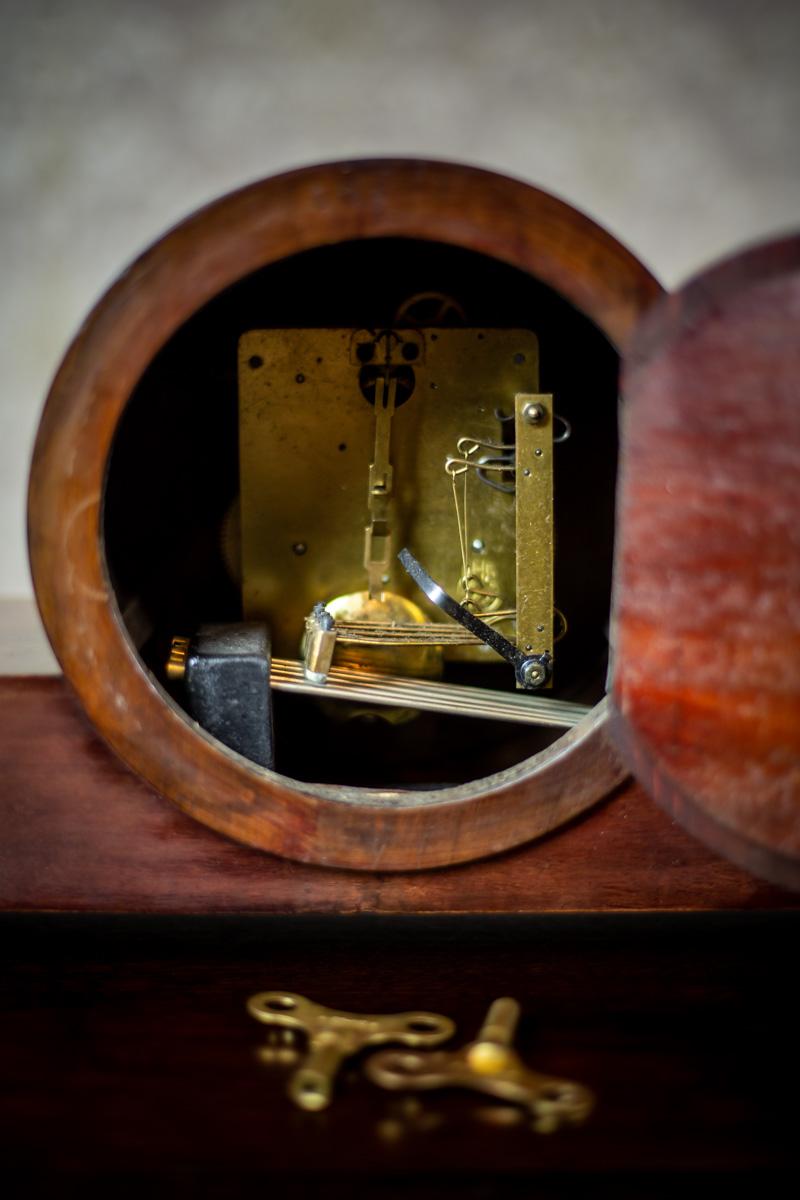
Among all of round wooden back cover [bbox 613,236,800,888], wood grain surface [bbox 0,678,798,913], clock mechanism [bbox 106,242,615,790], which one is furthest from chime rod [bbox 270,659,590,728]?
round wooden back cover [bbox 613,236,800,888]

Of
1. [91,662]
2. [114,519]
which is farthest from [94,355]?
[114,519]

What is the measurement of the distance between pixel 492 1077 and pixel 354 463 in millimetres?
504

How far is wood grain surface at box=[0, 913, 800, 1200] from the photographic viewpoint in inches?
22.6

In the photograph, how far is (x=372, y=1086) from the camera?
2.08ft

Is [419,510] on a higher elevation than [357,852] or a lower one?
higher

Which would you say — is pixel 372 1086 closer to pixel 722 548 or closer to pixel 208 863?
pixel 208 863

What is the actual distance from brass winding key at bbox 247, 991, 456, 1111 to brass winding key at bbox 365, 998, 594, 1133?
1 centimetres

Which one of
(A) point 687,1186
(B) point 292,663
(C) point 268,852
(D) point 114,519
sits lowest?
(A) point 687,1186

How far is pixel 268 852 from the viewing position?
2.59ft

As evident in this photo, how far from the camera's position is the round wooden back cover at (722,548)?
61 centimetres

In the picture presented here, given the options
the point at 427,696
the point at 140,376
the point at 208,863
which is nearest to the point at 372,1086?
the point at 208,863

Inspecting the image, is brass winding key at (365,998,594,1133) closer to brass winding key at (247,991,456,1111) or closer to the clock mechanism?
brass winding key at (247,991,456,1111)

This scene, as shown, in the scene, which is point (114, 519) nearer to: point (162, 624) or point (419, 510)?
point (162, 624)

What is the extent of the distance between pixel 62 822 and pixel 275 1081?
0.80 feet
